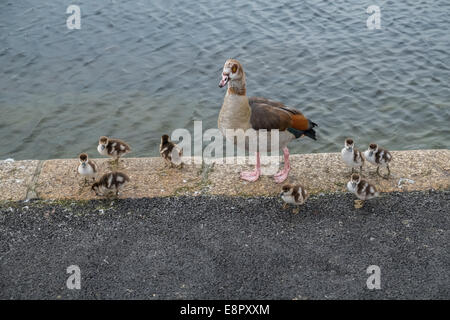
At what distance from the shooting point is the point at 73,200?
6.00 metres

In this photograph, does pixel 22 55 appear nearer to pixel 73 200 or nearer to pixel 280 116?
pixel 73 200

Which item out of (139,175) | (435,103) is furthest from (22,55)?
(435,103)

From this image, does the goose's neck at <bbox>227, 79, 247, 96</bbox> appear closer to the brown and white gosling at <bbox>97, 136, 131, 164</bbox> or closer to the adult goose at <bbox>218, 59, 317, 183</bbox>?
the adult goose at <bbox>218, 59, 317, 183</bbox>

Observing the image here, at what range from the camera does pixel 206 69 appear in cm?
1155

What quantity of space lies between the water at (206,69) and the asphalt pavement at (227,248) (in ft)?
11.6

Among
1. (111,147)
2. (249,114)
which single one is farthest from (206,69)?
(249,114)

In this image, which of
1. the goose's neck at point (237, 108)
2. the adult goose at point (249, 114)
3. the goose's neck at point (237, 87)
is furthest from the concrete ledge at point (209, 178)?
the goose's neck at point (237, 87)

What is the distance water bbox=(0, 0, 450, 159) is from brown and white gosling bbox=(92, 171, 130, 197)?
126 inches

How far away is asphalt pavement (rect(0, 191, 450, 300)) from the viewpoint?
4762 mm

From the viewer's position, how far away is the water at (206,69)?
385 inches

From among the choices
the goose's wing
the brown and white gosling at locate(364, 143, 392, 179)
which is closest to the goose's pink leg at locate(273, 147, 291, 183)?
the goose's wing

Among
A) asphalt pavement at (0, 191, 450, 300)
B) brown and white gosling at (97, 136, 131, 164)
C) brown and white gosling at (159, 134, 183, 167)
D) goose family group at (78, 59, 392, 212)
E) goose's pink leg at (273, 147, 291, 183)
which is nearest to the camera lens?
asphalt pavement at (0, 191, 450, 300)

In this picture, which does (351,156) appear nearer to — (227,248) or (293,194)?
(293,194)

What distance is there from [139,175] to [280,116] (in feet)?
6.76
